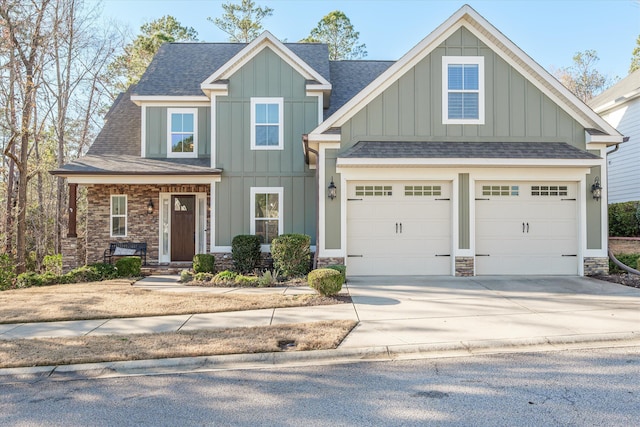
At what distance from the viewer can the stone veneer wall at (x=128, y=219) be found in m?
14.7

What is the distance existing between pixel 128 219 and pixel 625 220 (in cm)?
1575

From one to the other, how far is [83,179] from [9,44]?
5645 mm

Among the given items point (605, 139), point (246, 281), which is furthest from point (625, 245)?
point (246, 281)

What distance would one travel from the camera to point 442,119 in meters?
11.4

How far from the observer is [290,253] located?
11352mm

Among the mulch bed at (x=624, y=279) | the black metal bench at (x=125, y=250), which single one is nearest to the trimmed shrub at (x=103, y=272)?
the black metal bench at (x=125, y=250)

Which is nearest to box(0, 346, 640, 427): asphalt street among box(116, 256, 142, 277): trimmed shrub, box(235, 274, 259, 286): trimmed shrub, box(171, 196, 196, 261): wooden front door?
box(235, 274, 259, 286): trimmed shrub

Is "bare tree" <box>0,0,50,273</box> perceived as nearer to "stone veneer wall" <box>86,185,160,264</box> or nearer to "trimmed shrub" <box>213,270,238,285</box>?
"stone veneer wall" <box>86,185,160,264</box>

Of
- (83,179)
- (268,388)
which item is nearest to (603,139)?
(268,388)

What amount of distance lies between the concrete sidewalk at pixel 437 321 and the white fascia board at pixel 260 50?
22.4 ft

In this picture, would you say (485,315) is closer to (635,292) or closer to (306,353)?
(306,353)

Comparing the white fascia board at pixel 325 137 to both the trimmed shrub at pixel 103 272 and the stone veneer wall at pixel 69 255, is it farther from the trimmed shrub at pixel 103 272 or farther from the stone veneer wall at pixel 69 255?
the stone veneer wall at pixel 69 255

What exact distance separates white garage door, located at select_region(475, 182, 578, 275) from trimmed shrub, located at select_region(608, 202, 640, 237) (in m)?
4.19

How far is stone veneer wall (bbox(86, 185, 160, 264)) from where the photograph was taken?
14.7 meters
